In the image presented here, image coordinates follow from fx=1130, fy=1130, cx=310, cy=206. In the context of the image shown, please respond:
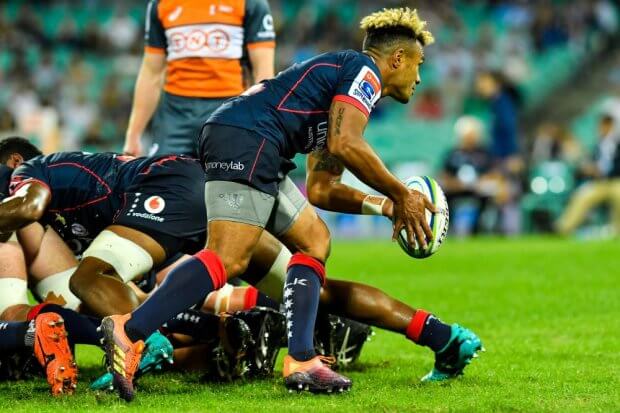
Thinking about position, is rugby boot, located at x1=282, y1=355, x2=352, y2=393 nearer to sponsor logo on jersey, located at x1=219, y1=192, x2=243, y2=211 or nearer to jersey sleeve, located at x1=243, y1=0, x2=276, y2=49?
sponsor logo on jersey, located at x1=219, y1=192, x2=243, y2=211

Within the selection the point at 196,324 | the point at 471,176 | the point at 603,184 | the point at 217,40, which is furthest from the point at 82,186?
the point at 603,184

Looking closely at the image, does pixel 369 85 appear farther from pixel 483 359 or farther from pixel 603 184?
pixel 603 184

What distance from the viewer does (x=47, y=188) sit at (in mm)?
5988

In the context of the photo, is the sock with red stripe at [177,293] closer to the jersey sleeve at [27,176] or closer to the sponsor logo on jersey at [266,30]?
the jersey sleeve at [27,176]

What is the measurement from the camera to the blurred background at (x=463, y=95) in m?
18.4

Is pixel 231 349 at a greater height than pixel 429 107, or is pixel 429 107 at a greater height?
pixel 429 107

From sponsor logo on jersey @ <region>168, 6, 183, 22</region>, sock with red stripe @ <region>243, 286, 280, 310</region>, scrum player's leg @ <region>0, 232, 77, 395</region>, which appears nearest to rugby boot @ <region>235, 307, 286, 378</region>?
sock with red stripe @ <region>243, 286, 280, 310</region>

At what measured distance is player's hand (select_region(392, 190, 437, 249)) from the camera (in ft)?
18.6

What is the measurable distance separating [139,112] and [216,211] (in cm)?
324

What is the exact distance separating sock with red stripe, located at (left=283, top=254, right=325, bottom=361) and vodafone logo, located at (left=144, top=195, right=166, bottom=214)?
80 cm

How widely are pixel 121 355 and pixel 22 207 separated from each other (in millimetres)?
1016

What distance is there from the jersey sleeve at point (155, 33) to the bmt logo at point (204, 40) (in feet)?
0.66

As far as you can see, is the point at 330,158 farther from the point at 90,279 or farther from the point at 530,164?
the point at 530,164

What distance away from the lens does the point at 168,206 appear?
20.0ft
